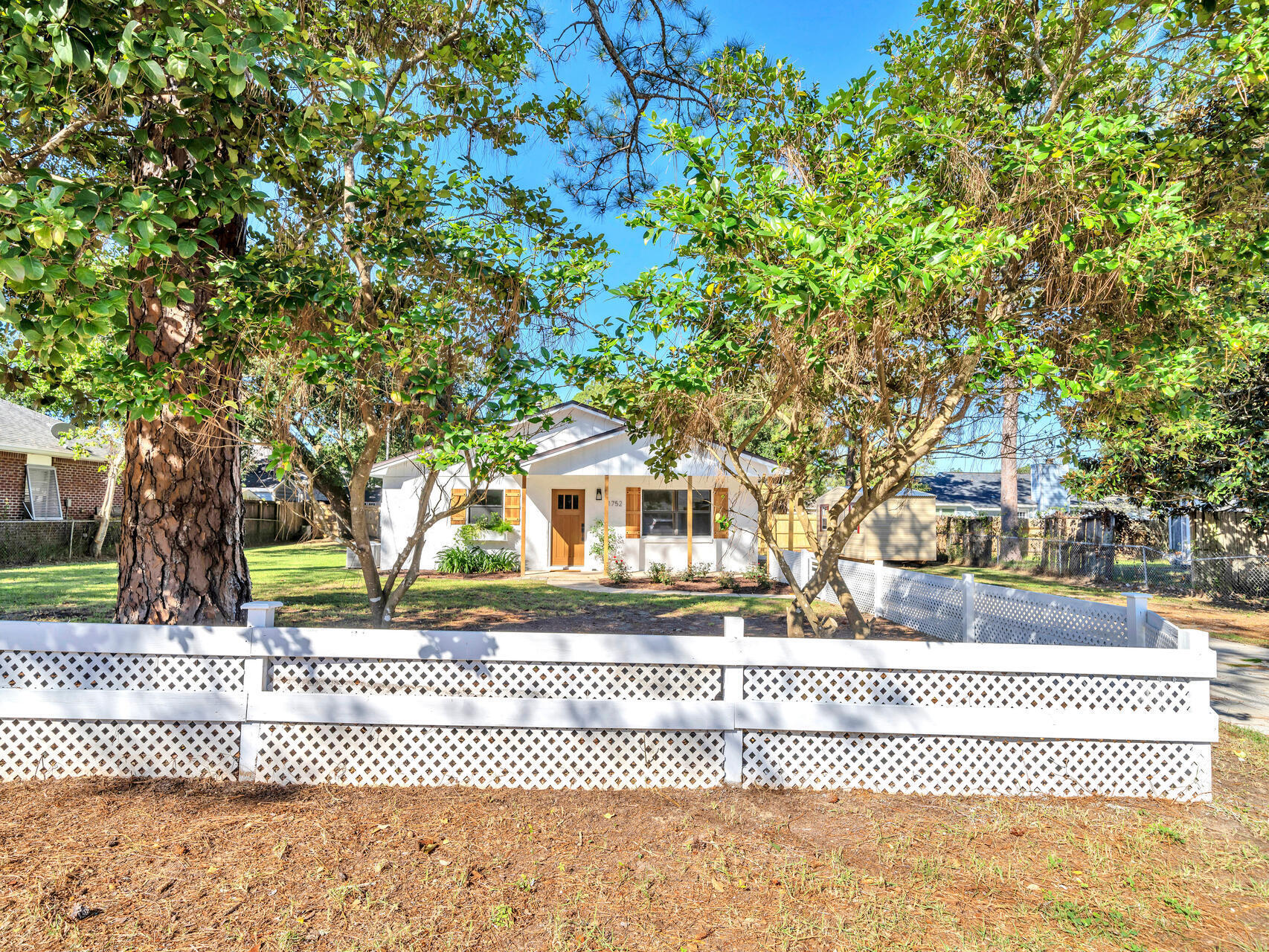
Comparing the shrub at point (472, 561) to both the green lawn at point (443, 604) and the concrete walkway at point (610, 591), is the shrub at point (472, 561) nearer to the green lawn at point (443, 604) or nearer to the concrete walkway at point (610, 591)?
the green lawn at point (443, 604)

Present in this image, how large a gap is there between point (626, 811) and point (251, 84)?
223 inches

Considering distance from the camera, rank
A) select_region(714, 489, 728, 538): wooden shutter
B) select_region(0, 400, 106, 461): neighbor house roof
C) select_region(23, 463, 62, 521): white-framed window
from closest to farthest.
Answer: select_region(714, 489, 728, 538): wooden shutter → select_region(0, 400, 106, 461): neighbor house roof → select_region(23, 463, 62, 521): white-framed window

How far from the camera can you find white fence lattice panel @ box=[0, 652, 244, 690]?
171 inches

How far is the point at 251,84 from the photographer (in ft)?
16.6

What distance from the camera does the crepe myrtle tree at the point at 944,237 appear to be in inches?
173

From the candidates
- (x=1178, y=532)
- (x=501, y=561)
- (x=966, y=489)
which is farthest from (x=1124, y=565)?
(x=966, y=489)

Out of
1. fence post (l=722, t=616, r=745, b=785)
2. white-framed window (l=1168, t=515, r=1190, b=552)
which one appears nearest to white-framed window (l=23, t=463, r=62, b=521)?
fence post (l=722, t=616, r=745, b=785)

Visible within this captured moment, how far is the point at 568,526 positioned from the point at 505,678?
15.5 m

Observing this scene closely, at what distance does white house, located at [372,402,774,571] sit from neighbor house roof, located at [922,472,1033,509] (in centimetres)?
2042


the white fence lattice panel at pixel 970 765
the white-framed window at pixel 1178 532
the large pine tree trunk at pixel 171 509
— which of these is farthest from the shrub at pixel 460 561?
the white-framed window at pixel 1178 532

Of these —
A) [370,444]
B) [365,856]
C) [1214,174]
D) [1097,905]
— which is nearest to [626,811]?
[365,856]

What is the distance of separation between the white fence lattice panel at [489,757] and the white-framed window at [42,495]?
71.8 feet

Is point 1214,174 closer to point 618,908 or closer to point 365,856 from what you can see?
point 618,908

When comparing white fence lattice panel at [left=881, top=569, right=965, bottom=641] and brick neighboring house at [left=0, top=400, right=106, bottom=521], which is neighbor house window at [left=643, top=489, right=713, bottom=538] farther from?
brick neighboring house at [left=0, top=400, right=106, bottom=521]
